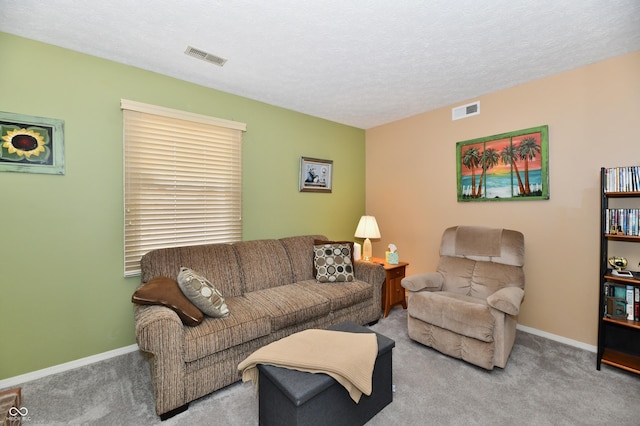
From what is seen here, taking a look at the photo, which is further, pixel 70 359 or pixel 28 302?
pixel 70 359

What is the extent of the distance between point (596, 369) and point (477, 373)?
101cm

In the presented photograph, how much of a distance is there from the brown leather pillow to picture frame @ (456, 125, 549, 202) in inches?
127

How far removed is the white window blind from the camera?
2615 mm

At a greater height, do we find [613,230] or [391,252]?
[613,230]

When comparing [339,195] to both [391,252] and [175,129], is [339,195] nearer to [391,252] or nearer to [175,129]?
[391,252]

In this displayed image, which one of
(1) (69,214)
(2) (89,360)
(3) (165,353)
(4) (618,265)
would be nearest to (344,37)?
(3) (165,353)

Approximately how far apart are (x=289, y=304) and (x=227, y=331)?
2.01ft

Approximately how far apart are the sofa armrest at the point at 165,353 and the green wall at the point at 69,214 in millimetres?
1037

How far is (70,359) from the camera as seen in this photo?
235 centimetres

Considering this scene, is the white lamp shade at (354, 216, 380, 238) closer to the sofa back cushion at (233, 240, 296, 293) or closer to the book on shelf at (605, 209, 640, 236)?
the sofa back cushion at (233, 240, 296, 293)

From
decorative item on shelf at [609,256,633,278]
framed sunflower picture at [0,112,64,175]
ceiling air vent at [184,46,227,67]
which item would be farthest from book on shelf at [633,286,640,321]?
framed sunflower picture at [0,112,64,175]

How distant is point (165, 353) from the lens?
1.78 m

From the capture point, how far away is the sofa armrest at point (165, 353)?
5.74ft

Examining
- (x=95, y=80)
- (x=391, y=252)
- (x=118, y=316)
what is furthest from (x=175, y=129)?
(x=391, y=252)
